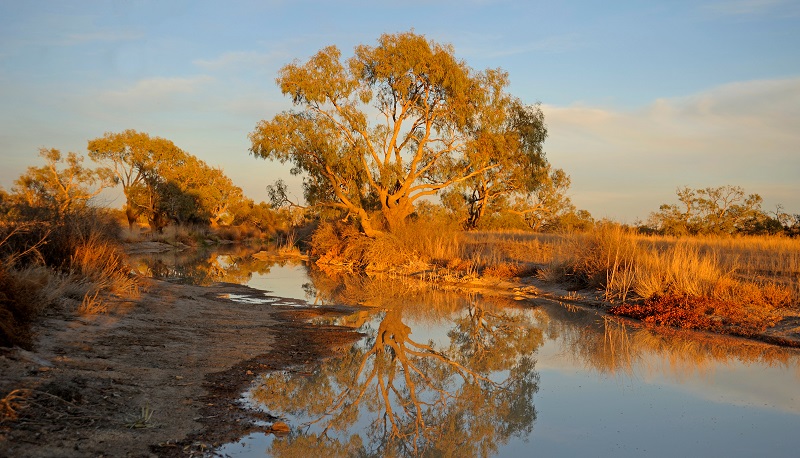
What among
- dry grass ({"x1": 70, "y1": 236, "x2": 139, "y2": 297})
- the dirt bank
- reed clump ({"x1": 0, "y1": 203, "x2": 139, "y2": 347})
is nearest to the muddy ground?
the dirt bank

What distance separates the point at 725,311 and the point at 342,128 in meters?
19.2

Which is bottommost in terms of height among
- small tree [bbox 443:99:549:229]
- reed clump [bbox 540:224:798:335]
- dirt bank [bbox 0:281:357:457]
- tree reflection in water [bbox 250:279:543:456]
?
tree reflection in water [bbox 250:279:543:456]

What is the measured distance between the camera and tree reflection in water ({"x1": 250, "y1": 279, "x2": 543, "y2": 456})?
5289mm

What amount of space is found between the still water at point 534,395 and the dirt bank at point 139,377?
42 cm

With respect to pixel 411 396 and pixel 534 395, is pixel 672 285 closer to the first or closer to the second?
pixel 534 395

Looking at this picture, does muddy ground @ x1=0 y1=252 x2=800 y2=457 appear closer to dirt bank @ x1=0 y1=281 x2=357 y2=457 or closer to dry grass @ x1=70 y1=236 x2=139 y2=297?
dirt bank @ x1=0 y1=281 x2=357 y2=457

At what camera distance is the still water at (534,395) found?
5.29 metres

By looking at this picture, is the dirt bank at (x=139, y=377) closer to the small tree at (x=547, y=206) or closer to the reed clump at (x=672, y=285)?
the reed clump at (x=672, y=285)

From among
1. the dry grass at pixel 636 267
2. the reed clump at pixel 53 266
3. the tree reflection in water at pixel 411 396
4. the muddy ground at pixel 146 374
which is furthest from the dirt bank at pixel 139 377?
the dry grass at pixel 636 267

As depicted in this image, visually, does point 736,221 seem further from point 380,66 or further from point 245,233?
point 245,233

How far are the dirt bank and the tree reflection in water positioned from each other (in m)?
0.54

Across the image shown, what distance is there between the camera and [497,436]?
5.51 metres

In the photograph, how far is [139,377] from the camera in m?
6.17

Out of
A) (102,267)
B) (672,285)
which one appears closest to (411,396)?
(102,267)
